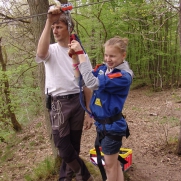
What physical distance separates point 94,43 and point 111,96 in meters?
11.2

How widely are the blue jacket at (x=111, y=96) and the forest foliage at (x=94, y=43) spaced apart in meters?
3.98

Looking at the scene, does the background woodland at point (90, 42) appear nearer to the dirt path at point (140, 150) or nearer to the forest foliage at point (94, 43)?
the forest foliage at point (94, 43)

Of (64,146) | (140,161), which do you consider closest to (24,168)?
(140,161)

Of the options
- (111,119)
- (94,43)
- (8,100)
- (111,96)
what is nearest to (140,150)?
(111,119)

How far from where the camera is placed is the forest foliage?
A: 8367 millimetres

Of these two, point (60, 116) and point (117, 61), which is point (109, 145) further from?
point (117, 61)

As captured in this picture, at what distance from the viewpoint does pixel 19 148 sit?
7.50m

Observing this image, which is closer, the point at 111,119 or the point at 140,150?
the point at 111,119

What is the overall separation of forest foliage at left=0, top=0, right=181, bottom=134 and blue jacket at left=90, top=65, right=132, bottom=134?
3.98 meters

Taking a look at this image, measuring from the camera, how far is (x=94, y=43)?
42.5 feet

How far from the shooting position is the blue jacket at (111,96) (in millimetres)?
1992

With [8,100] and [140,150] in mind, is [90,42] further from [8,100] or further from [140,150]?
[140,150]

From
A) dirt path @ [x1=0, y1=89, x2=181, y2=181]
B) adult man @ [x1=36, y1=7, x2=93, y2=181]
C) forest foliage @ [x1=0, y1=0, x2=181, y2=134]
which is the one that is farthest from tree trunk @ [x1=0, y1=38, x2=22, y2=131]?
adult man @ [x1=36, y1=7, x2=93, y2=181]

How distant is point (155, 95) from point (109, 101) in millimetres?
12315
